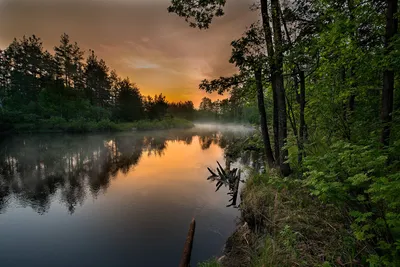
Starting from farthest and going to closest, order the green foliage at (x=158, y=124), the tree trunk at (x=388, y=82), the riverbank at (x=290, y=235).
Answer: the green foliage at (x=158, y=124), the tree trunk at (x=388, y=82), the riverbank at (x=290, y=235)

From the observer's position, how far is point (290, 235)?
396 cm

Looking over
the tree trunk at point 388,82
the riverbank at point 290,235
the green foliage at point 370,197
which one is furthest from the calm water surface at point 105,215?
the tree trunk at point 388,82

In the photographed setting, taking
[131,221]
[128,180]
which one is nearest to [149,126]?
[128,180]

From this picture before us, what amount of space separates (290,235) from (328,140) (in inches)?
144

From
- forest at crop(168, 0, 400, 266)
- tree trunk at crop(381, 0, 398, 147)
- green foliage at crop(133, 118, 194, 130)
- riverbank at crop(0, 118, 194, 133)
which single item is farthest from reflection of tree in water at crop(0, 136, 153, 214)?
green foliage at crop(133, 118, 194, 130)

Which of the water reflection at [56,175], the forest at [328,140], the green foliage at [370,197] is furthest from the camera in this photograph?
the water reflection at [56,175]

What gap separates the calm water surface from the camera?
6.34 meters

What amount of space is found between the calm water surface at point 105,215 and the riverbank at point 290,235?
162 centimetres

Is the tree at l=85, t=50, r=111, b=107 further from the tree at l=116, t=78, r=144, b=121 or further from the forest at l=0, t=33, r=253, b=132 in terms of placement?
the tree at l=116, t=78, r=144, b=121

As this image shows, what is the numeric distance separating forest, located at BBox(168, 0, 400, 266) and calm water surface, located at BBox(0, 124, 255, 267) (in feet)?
7.83

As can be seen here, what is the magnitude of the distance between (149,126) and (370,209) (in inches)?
2255

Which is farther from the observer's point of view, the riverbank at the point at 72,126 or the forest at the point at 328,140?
the riverbank at the point at 72,126

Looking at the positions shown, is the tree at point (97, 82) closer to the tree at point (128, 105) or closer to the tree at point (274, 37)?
the tree at point (128, 105)

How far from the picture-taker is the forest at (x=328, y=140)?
9.87ft
